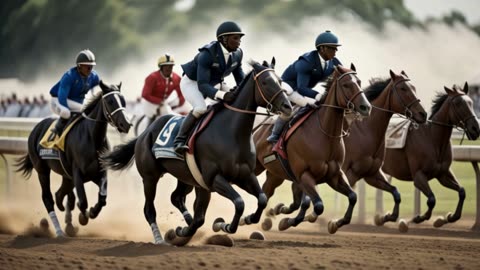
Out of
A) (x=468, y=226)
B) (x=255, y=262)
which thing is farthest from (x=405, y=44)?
(x=255, y=262)

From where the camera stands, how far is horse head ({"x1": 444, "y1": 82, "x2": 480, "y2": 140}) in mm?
12109

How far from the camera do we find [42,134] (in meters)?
12.5

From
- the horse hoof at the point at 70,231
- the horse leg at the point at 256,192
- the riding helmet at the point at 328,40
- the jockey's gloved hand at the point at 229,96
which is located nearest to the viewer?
the horse leg at the point at 256,192

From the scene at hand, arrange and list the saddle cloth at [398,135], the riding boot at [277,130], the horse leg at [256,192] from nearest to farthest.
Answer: the horse leg at [256,192]
the riding boot at [277,130]
the saddle cloth at [398,135]

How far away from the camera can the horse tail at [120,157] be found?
35.7ft

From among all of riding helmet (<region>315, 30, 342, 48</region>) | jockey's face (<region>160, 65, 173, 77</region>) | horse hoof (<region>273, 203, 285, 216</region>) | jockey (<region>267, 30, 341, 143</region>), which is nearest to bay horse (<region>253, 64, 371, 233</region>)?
jockey (<region>267, 30, 341, 143</region>)

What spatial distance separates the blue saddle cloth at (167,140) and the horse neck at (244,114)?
0.87 m

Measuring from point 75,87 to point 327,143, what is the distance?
3.34 metres

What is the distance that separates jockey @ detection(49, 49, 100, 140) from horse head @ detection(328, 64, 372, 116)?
308 cm

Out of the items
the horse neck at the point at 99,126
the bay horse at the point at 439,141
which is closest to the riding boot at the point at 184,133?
the horse neck at the point at 99,126

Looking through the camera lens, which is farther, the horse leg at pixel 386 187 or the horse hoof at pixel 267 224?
the horse hoof at pixel 267 224

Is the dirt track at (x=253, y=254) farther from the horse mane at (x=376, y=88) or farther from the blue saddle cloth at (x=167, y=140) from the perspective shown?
the horse mane at (x=376, y=88)

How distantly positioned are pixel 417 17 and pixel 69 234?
20.1 meters

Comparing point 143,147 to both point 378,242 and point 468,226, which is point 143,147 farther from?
point 468,226
